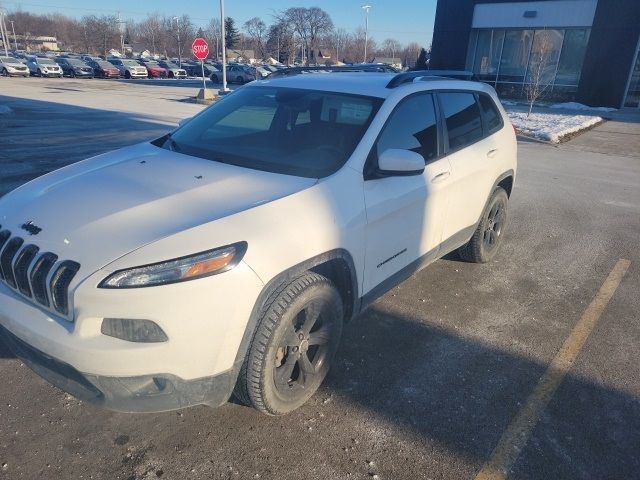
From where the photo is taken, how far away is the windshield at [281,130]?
2959 millimetres

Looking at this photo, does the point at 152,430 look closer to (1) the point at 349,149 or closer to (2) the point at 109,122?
(1) the point at 349,149

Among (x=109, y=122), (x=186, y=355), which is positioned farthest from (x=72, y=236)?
(x=109, y=122)

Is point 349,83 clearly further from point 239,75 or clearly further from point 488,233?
point 239,75

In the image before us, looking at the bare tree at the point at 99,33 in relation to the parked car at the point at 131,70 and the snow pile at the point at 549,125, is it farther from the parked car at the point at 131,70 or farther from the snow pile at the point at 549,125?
the snow pile at the point at 549,125

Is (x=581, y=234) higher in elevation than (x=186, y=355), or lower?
lower

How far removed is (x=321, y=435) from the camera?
2.57m

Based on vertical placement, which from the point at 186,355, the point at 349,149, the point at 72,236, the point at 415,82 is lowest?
the point at 186,355

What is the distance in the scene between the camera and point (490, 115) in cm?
455

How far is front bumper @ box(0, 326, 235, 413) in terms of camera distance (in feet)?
6.87

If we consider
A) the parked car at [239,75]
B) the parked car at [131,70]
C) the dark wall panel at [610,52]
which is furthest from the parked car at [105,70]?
the dark wall panel at [610,52]

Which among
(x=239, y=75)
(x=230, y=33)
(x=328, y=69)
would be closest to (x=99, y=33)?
(x=230, y=33)

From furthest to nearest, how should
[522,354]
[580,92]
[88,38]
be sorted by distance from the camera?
[88,38] → [580,92] → [522,354]

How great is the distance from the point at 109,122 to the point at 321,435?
13.5 m

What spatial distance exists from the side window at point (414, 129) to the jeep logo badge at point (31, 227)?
75.0 inches
